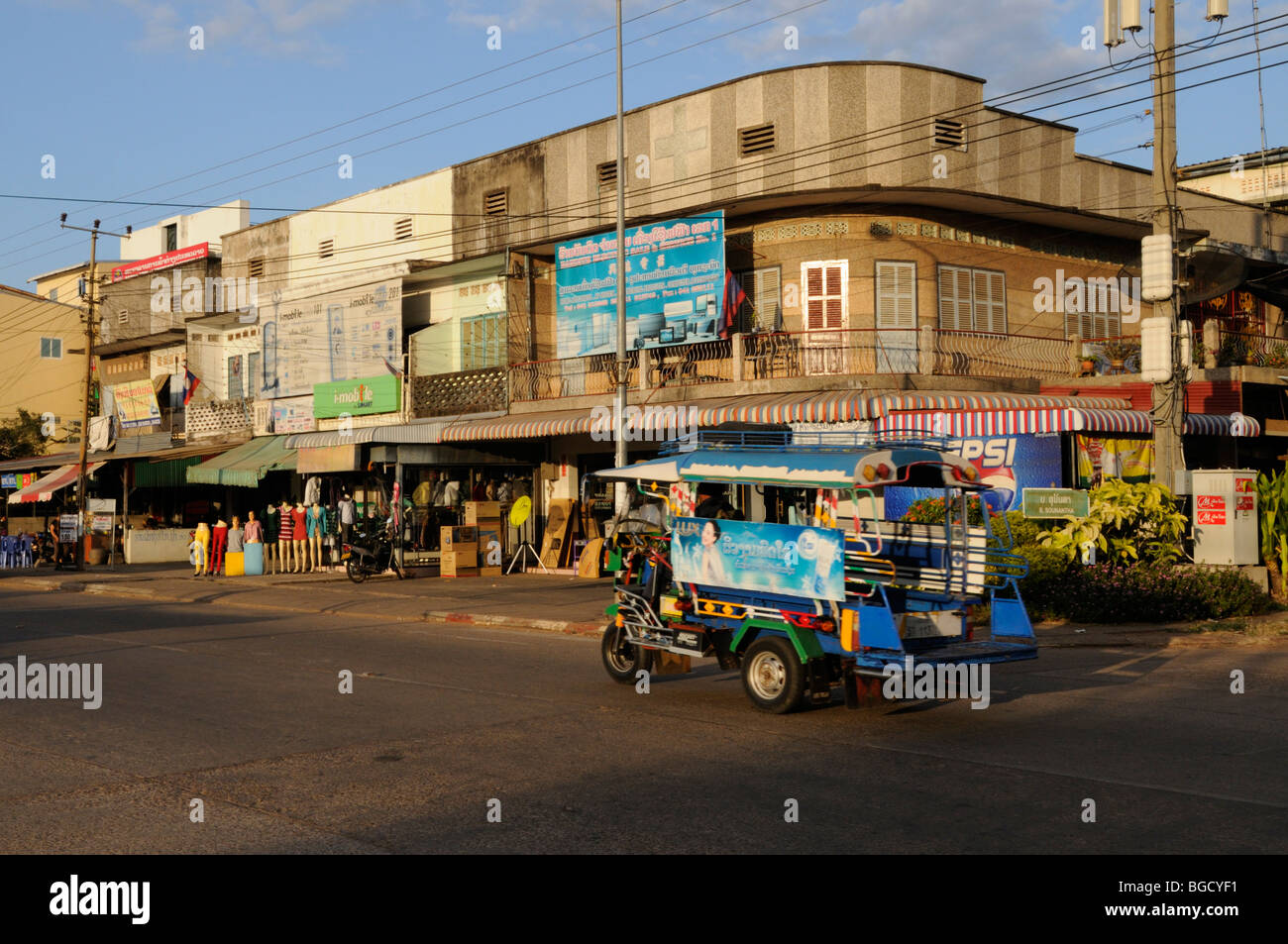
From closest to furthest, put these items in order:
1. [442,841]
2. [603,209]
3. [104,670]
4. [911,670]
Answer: [442,841] < [911,670] < [104,670] < [603,209]

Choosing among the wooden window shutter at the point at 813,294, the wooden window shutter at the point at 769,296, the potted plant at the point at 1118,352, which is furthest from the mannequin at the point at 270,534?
the potted plant at the point at 1118,352

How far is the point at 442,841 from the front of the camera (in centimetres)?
631

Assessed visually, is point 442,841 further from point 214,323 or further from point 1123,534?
point 214,323

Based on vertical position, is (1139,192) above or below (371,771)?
above

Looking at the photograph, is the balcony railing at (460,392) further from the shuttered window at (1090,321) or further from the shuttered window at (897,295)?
the shuttered window at (1090,321)

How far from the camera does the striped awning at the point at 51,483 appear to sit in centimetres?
3672

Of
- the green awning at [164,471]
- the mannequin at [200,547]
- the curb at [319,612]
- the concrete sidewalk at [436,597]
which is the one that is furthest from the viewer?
the green awning at [164,471]

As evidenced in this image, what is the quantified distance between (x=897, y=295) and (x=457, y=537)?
428 inches

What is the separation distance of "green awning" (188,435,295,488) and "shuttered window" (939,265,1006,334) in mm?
16842

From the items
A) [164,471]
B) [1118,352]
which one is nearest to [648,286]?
[1118,352]

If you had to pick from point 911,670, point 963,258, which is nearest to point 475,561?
point 963,258

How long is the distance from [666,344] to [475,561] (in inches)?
273

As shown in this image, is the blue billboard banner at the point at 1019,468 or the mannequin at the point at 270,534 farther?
the mannequin at the point at 270,534

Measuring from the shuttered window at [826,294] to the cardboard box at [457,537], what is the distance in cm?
904
